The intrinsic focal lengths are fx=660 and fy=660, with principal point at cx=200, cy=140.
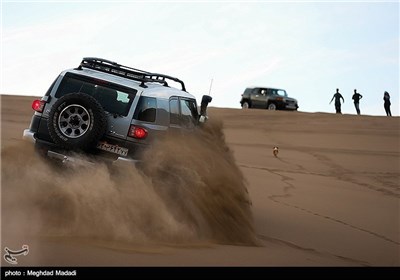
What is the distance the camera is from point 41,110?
28.8 feet

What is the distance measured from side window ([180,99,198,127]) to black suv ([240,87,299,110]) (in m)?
26.3

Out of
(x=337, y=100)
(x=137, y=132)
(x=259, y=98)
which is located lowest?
(x=137, y=132)

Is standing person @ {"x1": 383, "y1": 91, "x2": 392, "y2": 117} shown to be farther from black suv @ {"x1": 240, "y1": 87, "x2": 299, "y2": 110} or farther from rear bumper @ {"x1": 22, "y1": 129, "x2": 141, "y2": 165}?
rear bumper @ {"x1": 22, "y1": 129, "x2": 141, "y2": 165}

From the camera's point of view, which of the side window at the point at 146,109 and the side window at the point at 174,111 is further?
the side window at the point at 174,111

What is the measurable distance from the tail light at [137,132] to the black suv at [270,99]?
92.4 ft

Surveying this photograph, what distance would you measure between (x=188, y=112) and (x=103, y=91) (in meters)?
1.57

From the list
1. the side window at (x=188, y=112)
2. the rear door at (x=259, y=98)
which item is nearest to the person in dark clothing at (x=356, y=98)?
the rear door at (x=259, y=98)

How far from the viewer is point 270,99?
36.3m

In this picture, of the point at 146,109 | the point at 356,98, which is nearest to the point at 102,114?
the point at 146,109

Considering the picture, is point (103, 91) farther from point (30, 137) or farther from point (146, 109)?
point (30, 137)

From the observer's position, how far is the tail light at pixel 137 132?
27.5ft

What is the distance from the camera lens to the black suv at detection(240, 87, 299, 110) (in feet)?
119

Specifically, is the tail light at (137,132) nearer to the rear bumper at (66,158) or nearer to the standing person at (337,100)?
the rear bumper at (66,158)
